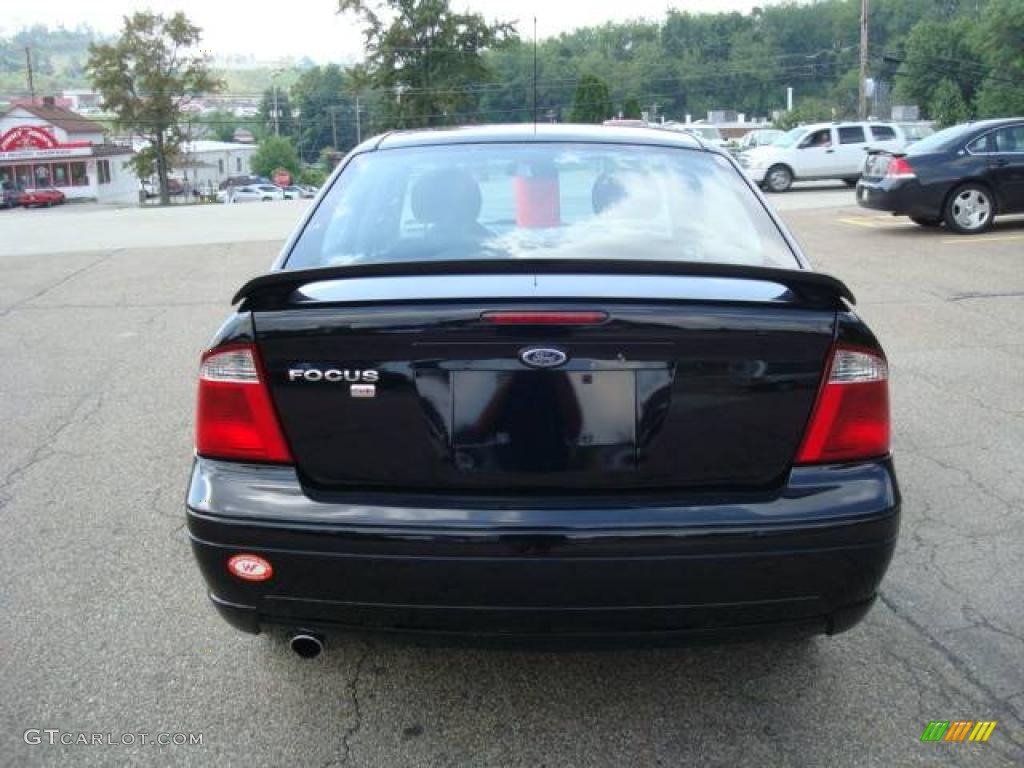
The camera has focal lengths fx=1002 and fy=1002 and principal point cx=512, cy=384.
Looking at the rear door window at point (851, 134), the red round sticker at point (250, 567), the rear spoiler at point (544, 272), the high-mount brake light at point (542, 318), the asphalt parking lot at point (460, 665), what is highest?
the rear door window at point (851, 134)

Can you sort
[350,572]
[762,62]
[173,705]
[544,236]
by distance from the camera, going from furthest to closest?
1. [762,62]
2. [544,236]
3. [173,705]
4. [350,572]

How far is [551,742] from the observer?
274cm

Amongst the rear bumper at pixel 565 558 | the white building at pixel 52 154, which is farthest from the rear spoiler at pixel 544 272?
the white building at pixel 52 154

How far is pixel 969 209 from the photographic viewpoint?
13.0 meters

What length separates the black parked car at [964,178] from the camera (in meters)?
12.8

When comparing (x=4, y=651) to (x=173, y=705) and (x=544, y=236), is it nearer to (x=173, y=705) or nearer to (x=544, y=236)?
(x=173, y=705)

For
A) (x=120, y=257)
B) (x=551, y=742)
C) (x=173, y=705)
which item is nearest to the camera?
(x=551, y=742)

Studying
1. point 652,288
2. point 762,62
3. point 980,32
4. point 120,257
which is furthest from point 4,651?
point 762,62

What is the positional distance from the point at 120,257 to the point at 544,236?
11.7 metres

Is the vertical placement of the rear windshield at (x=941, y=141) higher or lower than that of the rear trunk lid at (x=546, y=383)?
higher

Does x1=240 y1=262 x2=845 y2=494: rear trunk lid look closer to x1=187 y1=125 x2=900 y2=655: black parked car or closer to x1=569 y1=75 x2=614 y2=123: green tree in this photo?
x1=187 y1=125 x2=900 y2=655: black parked car

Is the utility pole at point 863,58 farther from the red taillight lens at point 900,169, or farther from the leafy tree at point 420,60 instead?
the red taillight lens at point 900,169

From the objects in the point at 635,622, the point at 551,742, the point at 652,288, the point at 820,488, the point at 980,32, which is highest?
the point at 980,32

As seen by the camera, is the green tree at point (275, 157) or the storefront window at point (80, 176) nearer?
the storefront window at point (80, 176)
